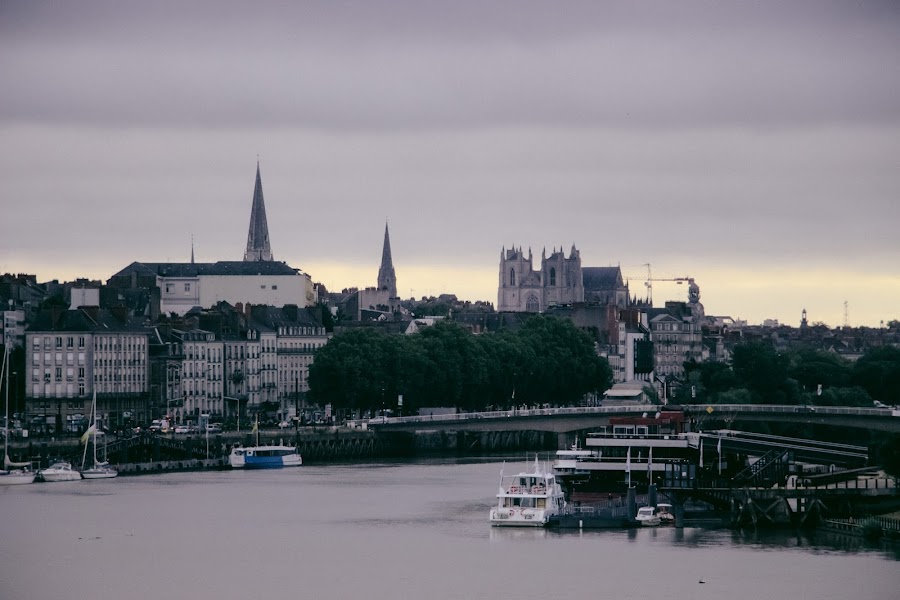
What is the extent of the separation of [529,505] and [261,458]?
130 feet

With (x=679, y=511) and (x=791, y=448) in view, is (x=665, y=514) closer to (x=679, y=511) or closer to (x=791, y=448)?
(x=679, y=511)

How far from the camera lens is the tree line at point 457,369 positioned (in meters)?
153

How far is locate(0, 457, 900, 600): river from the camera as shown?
7475 centimetres

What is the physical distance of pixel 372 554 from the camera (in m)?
82.8

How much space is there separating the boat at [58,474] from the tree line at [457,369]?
39.2 m

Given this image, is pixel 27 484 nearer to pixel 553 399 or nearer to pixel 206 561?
pixel 206 561

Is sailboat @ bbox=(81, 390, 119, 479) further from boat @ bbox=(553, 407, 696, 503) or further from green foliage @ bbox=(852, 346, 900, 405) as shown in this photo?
green foliage @ bbox=(852, 346, 900, 405)

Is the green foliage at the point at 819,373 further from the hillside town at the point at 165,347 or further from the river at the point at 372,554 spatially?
the river at the point at 372,554

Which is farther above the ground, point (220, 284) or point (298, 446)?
point (220, 284)

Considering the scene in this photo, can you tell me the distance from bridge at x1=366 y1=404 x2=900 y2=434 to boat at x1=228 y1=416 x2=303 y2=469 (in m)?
12.0

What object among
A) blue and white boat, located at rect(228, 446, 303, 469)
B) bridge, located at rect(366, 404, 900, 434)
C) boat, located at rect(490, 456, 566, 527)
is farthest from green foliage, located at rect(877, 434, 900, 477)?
blue and white boat, located at rect(228, 446, 303, 469)


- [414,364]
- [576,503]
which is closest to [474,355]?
[414,364]

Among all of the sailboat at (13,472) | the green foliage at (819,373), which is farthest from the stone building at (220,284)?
the sailboat at (13,472)

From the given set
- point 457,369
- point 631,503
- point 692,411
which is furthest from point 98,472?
point 457,369
